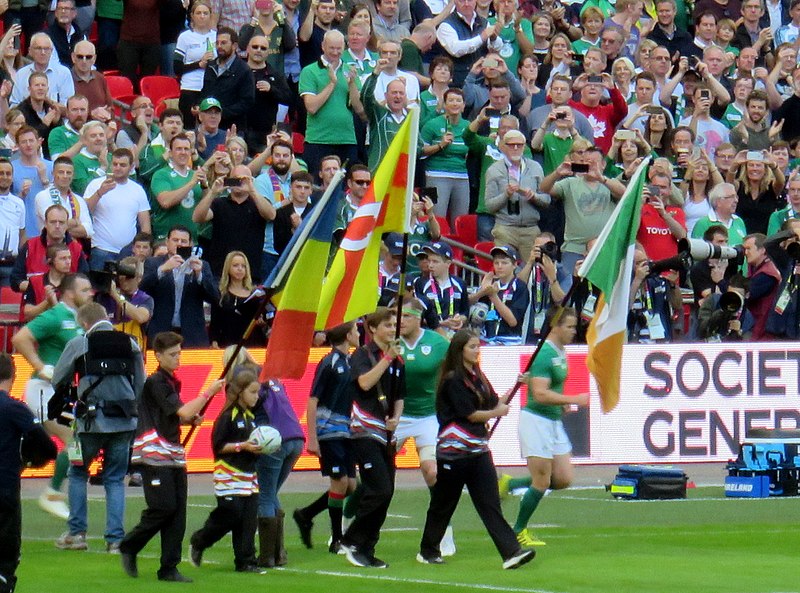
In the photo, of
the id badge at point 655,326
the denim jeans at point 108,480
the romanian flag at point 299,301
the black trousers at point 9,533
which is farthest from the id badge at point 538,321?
the black trousers at point 9,533

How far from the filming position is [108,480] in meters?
14.4

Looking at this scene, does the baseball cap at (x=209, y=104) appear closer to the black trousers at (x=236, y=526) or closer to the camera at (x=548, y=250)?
the camera at (x=548, y=250)

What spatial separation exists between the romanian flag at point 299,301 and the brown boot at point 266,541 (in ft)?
3.71

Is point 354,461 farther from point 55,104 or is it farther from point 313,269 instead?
point 55,104

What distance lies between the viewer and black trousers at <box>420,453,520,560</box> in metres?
13.6

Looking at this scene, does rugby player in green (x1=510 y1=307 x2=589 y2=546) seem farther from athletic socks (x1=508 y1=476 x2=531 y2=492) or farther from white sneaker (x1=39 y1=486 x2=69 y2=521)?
white sneaker (x1=39 y1=486 x2=69 y2=521)

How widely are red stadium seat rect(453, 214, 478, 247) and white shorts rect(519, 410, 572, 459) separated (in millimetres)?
8172

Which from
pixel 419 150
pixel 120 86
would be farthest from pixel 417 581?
pixel 120 86

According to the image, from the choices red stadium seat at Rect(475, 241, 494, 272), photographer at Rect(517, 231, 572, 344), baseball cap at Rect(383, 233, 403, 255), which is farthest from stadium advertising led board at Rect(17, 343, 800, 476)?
red stadium seat at Rect(475, 241, 494, 272)

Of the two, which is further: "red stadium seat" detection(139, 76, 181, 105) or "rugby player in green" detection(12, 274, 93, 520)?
"red stadium seat" detection(139, 76, 181, 105)

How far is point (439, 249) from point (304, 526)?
6.04 meters

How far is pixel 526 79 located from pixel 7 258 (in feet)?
28.1

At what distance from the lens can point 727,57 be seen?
27.2m

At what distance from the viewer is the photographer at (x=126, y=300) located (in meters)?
18.4
